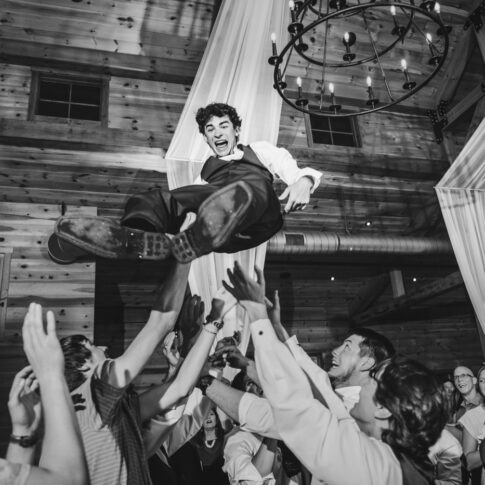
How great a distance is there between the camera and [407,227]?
5379mm

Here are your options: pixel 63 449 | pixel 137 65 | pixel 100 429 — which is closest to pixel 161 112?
pixel 137 65

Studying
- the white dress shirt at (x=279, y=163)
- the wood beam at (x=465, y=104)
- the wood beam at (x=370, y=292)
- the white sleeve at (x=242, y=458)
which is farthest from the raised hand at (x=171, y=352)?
the wood beam at (x=370, y=292)

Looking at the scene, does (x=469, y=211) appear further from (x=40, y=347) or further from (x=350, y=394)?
(x=40, y=347)

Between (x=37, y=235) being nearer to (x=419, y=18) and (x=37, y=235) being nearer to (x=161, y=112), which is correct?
(x=161, y=112)

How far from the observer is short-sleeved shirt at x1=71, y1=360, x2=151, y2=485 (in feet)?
3.86

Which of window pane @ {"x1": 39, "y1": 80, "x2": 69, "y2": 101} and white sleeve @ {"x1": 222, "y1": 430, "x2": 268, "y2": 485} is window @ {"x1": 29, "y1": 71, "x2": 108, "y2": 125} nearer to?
window pane @ {"x1": 39, "y1": 80, "x2": 69, "y2": 101}

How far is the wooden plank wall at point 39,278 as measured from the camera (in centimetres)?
354

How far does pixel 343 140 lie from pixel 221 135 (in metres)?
3.29

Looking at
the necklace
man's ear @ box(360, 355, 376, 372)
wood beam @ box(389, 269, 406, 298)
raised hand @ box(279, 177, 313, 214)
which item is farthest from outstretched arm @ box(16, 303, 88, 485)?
wood beam @ box(389, 269, 406, 298)

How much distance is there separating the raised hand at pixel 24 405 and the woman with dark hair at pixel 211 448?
182 centimetres

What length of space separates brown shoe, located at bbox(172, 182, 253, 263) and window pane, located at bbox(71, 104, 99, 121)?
3150mm

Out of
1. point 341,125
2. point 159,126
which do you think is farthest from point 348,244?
point 159,126

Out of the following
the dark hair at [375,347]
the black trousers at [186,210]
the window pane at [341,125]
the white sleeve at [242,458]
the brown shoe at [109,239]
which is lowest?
the white sleeve at [242,458]

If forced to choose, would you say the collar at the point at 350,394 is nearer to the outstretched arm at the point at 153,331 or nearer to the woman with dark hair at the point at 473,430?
the outstretched arm at the point at 153,331
